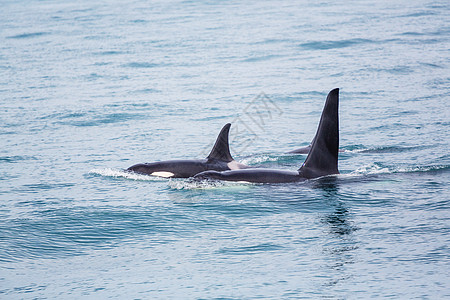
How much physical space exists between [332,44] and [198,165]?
84.0 feet

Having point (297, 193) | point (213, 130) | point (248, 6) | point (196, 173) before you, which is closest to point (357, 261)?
point (297, 193)

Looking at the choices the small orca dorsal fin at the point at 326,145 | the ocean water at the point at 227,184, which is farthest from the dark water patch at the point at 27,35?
the small orca dorsal fin at the point at 326,145

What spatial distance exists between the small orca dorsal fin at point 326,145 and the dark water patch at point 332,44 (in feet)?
82.8

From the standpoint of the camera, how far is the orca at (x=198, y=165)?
15.0 m

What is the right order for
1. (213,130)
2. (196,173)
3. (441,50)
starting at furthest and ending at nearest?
1. (441,50)
2. (213,130)
3. (196,173)

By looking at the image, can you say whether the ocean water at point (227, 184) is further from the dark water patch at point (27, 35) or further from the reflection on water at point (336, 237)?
the dark water patch at point (27, 35)

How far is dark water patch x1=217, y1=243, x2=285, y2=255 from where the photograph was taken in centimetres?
1058

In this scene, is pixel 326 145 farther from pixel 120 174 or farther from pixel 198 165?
pixel 120 174

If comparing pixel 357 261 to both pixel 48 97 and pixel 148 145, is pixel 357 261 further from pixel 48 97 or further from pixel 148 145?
pixel 48 97

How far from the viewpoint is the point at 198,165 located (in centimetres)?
1505

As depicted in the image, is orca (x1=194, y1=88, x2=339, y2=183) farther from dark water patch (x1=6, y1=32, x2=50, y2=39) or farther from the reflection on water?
dark water patch (x1=6, y1=32, x2=50, y2=39)

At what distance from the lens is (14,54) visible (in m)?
42.0

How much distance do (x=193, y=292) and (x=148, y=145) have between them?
10457 millimetres

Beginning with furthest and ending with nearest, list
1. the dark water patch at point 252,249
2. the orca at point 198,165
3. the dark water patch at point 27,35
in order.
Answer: the dark water patch at point 27,35, the orca at point 198,165, the dark water patch at point 252,249
